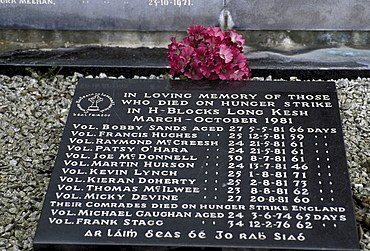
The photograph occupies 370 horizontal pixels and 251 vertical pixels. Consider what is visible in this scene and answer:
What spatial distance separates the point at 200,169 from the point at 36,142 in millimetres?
1607

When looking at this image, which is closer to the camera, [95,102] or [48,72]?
[95,102]

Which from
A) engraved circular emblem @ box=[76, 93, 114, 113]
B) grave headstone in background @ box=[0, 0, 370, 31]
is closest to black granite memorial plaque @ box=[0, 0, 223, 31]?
grave headstone in background @ box=[0, 0, 370, 31]

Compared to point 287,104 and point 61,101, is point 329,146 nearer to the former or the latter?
point 287,104

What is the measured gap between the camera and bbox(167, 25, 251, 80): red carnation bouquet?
150 inches

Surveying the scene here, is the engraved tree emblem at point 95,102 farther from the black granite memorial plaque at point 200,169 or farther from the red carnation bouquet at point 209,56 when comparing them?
the red carnation bouquet at point 209,56

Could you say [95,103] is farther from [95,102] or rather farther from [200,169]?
[200,169]

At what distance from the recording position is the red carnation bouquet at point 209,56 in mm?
3820

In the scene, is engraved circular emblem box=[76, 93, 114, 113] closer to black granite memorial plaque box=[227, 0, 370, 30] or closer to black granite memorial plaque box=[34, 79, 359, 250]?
black granite memorial plaque box=[34, 79, 359, 250]

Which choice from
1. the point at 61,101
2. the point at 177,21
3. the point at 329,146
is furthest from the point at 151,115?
the point at 177,21

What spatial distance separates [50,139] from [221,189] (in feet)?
5.63

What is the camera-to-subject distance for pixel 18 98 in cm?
463

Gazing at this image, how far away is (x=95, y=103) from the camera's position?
3.52 m

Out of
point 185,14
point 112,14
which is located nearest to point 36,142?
point 112,14

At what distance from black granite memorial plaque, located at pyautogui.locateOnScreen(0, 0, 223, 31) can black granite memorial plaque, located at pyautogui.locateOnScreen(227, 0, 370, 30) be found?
25 cm
